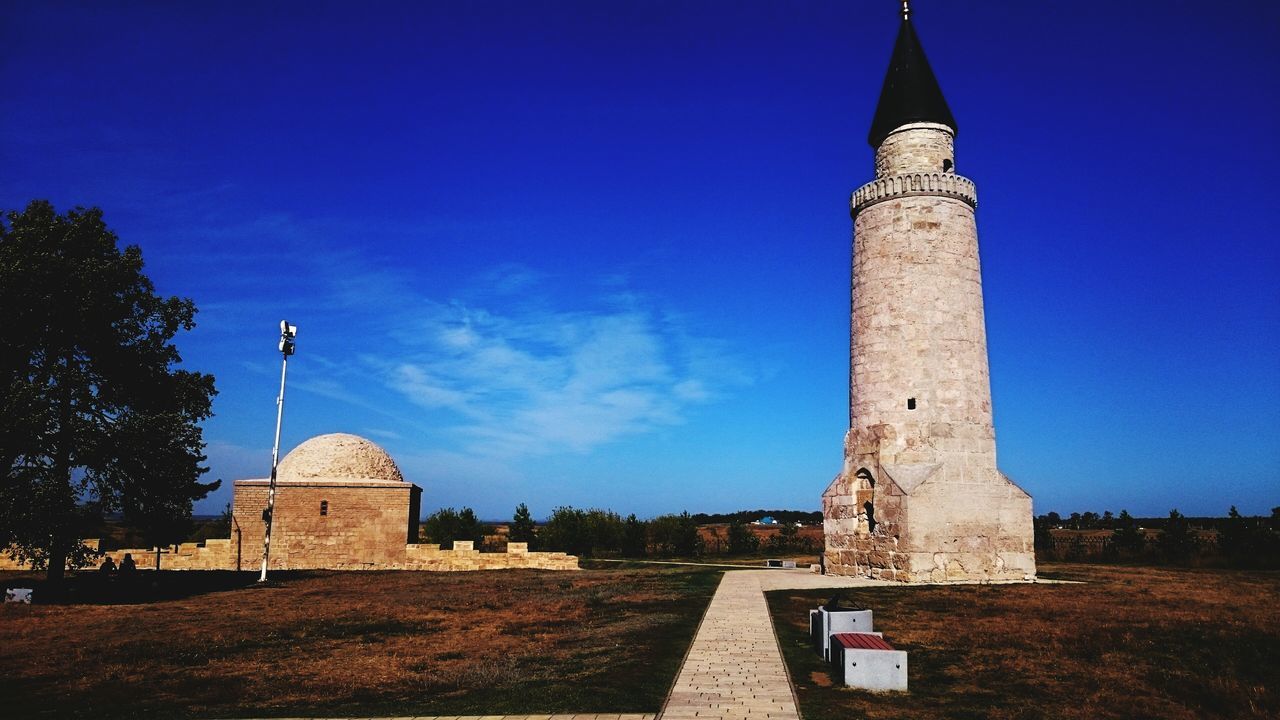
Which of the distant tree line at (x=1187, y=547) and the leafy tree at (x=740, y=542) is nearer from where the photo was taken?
the distant tree line at (x=1187, y=547)

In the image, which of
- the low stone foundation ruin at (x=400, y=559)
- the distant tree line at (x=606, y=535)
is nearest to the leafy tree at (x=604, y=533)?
the distant tree line at (x=606, y=535)

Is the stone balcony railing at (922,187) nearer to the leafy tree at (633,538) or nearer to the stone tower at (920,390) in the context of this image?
the stone tower at (920,390)

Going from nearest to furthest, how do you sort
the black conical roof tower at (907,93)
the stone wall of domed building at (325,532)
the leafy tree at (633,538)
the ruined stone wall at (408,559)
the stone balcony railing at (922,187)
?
the stone balcony railing at (922,187) < the black conical roof tower at (907,93) < the ruined stone wall at (408,559) < the stone wall of domed building at (325,532) < the leafy tree at (633,538)

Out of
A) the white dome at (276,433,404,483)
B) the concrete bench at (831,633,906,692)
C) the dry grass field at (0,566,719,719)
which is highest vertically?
the white dome at (276,433,404,483)

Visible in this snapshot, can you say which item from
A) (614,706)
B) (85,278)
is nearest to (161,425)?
(85,278)

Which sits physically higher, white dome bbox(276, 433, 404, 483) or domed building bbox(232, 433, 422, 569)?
white dome bbox(276, 433, 404, 483)

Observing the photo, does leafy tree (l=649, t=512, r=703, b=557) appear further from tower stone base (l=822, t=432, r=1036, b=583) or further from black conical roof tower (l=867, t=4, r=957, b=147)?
black conical roof tower (l=867, t=4, r=957, b=147)

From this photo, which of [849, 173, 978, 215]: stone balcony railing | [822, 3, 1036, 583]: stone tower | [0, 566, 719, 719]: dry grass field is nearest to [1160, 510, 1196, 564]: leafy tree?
[822, 3, 1036, 583]: stone tower

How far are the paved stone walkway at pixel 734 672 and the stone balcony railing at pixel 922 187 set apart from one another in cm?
1267

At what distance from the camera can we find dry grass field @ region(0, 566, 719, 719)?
27.0ft

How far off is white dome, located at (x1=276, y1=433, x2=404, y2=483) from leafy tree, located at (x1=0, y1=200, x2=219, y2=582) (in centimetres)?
985

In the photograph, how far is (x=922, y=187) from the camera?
→ 72.2ft

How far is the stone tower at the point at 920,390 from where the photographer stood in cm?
2048

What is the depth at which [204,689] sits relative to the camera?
9016 mm
